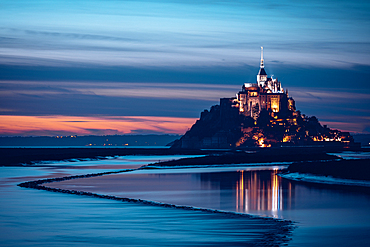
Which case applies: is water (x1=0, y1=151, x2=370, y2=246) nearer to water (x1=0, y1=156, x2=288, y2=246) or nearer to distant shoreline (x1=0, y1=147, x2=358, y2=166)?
water (x1=0, y1=156, x2=288, y2=246)

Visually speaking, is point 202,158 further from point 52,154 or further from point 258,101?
point 258,101

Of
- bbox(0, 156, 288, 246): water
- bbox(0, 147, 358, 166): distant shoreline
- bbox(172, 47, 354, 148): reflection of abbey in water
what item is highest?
bbox(172, 47, 354, 148): reflection of abbey in water

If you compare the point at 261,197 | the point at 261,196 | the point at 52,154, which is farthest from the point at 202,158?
the point at 261,197

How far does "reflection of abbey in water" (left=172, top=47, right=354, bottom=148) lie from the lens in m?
172

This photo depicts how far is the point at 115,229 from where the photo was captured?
11.8 meters

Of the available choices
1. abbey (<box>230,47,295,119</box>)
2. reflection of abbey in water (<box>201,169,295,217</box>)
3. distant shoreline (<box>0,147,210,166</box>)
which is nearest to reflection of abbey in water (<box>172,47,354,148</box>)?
abbey (<box>230,47,295,119</box>)

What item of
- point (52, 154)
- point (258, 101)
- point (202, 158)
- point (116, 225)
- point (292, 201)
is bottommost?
point (116, 225)

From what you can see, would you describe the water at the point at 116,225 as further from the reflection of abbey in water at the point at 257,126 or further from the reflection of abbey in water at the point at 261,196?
the reflection of abbey in water at the point at 257,126

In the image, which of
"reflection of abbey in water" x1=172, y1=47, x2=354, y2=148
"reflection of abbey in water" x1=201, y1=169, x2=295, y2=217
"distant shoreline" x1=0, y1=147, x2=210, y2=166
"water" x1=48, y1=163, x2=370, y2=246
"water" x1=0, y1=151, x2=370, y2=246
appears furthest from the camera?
"reflection of abbey in water" x1=172, y1=47, x2=354, y2=148

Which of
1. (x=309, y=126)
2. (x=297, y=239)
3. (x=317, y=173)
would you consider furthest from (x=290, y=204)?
(x=309, y=126)

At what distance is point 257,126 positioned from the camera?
176m

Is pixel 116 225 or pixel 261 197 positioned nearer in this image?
pixel 116 225

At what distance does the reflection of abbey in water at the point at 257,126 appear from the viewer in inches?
6781

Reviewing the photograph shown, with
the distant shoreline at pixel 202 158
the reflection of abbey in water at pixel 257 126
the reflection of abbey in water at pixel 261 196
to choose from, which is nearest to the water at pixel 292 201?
the reflection of abbey in water at pixel 261 196
